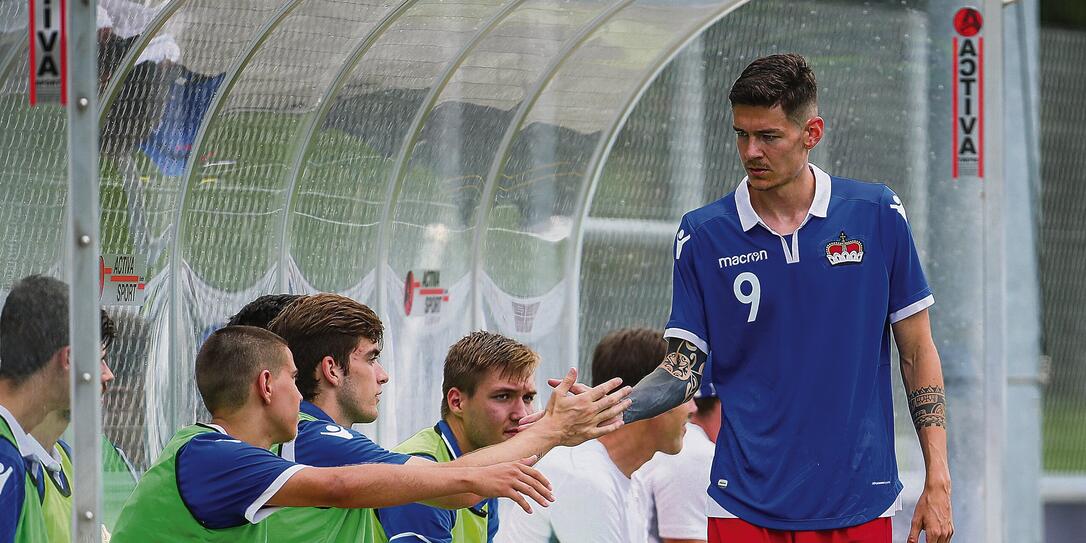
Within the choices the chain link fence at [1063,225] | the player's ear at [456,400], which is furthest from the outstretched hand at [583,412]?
the chain link fence at [1063,225]

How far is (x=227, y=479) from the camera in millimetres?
3123

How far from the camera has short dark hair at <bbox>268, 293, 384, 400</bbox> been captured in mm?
3836

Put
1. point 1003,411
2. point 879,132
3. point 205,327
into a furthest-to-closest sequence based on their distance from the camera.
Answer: point 879,132 < point 1003,411 < point 205,327

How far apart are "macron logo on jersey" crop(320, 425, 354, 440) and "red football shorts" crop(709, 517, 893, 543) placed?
95 cm

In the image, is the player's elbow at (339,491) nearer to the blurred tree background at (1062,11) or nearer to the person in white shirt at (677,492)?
the person in white shirt at (677,492)

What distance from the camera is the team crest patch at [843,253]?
338 centimetres

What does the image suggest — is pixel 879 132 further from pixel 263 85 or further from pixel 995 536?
pixel 263 85

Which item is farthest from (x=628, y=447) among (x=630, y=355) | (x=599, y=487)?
(x=630, y=355)

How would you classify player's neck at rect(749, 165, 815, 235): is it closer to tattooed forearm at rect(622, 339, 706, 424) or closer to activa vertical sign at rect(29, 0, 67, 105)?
tattooed forearm at rect(622, 339, 706, 424)

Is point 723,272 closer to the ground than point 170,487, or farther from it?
farther from it

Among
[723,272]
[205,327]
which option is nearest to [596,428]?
[723,272]

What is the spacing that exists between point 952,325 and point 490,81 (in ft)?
6.54

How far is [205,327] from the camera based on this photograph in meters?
4.65

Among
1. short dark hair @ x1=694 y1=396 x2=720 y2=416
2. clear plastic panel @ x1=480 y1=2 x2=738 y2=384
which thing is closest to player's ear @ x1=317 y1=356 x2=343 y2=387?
clear plastic panel @ x1=480 y1=2 x2=738 y2=384
